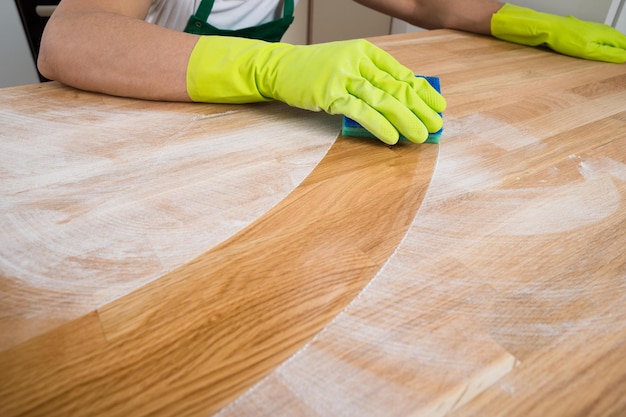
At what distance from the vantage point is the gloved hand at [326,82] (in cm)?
55

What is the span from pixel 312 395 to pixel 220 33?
92cm

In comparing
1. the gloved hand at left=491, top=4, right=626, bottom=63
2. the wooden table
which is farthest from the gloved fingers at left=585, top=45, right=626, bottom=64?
the wooden table

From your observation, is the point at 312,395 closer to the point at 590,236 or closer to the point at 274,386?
the point at 274,386

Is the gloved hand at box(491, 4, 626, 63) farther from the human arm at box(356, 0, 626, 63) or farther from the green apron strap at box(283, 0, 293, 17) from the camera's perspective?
the green apron strap at box(283, 0, 293, 17)

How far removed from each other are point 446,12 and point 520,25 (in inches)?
7.7

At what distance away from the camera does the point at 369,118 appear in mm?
Answer: 550

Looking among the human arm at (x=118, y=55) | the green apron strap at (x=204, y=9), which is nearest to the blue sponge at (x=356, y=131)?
the human arm at (x=118, y=55)

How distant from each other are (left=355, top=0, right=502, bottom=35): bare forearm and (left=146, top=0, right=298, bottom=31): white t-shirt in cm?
32

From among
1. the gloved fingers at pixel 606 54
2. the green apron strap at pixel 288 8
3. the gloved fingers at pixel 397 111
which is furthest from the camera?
the green apron strap at pixel 288 8

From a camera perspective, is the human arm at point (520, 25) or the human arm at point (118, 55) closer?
the human arm at point (118, 55)

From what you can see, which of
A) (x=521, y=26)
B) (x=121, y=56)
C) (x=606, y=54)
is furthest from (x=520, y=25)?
(x=121, y=56)

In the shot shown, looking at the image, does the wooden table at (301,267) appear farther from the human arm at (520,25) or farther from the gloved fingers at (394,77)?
the human arm at (520,25)

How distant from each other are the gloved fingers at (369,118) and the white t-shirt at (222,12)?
582mm

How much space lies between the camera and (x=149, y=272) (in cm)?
36
